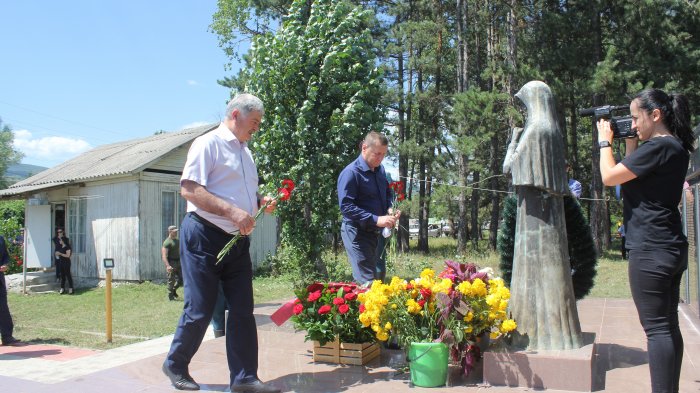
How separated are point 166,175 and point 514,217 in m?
13.1

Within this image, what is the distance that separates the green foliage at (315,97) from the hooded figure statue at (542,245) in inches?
180

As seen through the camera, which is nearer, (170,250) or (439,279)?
(439,279)

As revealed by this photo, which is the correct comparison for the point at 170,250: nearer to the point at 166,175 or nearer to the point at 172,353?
the point at 166,175

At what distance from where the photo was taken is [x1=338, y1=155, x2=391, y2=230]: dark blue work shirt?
4.89 metres

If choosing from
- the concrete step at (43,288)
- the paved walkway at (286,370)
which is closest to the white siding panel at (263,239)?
the concrete step at (43,288)

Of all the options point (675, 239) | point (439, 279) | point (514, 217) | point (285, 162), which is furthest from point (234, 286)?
point (285, 162)

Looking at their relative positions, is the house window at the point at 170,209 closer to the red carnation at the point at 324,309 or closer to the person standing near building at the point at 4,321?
the person standing near building at the point at 4,321

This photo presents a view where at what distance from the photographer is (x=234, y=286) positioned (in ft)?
13.4

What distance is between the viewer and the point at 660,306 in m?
3.09

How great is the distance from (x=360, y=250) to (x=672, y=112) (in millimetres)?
2599

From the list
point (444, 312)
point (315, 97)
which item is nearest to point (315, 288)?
point (444, 312)

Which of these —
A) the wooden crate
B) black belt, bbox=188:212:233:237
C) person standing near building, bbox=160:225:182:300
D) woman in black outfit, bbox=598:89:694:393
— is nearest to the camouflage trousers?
Result: person standing near building, bbox=160:225:182:300

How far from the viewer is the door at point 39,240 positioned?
16234 mm

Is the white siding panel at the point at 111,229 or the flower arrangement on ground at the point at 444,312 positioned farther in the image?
the white siding panel at the point at 111,229
